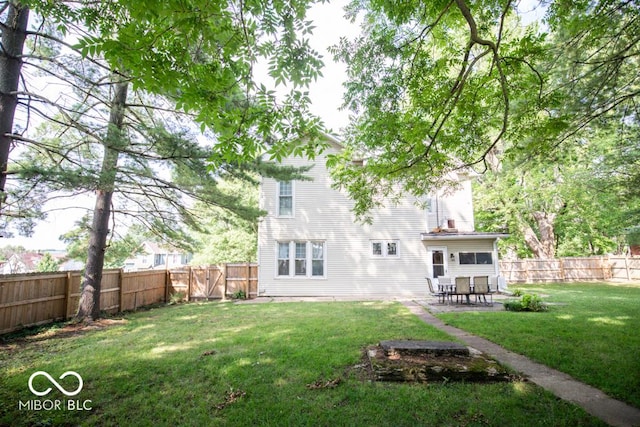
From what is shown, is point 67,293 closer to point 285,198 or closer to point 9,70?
point 9,70

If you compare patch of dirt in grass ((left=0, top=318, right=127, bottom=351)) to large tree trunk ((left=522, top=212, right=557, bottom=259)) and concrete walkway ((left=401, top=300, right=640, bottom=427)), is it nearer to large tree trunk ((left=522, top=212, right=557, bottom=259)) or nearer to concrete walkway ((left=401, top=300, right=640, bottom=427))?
concrete walkway ((left=401, top=300, right=640, bottom=427))

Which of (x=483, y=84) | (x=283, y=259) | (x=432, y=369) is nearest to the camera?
(x=432, y=369)

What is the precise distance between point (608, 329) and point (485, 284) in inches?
159

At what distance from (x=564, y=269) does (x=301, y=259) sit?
56.4 ft

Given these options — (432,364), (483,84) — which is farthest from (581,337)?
(483,84)

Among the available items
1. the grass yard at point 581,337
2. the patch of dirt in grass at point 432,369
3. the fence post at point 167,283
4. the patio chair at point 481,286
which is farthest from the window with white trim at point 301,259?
the patch of dirt in grass at point 432,369

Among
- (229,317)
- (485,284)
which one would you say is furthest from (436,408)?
(485,284)

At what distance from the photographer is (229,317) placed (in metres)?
9.12

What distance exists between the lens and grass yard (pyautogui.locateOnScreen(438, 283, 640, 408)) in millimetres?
4066

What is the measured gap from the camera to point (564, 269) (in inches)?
758

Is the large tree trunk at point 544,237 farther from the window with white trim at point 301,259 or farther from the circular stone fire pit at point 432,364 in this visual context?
the circular stone fire pit at point 432,364

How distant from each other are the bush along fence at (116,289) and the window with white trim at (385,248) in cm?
578

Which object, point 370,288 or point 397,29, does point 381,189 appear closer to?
point 397,29

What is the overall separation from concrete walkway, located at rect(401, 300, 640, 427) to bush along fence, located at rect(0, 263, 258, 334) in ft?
33.9
